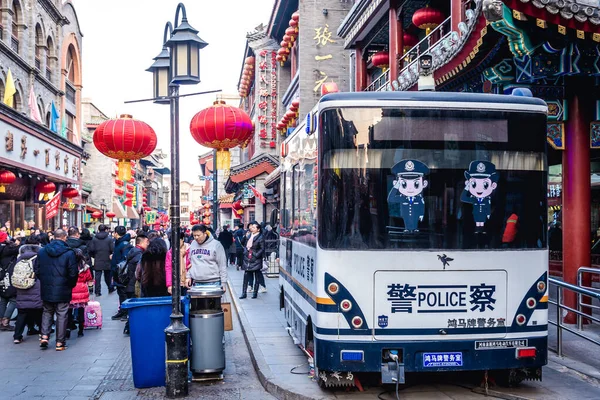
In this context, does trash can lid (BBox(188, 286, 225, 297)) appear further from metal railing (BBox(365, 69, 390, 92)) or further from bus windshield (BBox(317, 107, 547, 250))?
metal railing (BBox(365, 69, 390, 92))

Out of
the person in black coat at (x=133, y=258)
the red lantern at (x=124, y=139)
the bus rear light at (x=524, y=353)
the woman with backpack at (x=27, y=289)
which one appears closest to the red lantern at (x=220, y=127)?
the red lantern at (x=124, y=139)

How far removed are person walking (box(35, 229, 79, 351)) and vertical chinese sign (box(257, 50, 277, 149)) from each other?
2964cm

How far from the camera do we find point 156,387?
8.17m

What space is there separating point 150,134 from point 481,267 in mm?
10150

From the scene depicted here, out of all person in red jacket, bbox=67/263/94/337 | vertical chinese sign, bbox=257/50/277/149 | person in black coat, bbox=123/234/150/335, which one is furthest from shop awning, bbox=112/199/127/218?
person in red jacket, bbox=67/263/94/337

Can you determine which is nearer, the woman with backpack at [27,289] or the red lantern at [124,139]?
the woman with backpack at [27,289]

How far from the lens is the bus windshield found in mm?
6988

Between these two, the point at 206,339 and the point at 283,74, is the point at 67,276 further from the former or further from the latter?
the point at 283,74

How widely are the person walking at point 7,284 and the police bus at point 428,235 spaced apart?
7.60 m

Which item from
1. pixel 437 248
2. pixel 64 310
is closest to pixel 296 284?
pixel 437 248

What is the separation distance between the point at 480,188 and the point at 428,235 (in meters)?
0.76

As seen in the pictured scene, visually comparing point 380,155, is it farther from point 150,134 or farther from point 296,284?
point 150,134

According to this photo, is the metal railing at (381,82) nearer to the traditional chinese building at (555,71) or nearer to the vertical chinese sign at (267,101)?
the traditional chinese building at (555,71)

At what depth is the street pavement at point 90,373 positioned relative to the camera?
792cm
